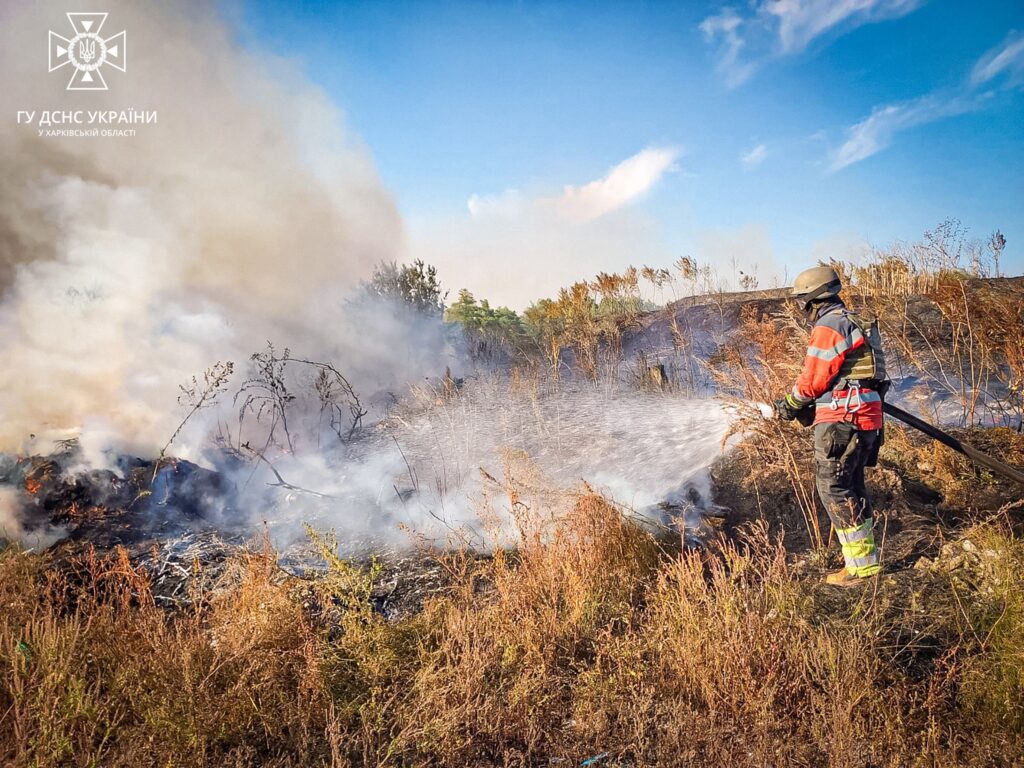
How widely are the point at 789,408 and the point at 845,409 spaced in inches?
17.0

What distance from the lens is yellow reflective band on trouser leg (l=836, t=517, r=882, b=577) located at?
12.8ft

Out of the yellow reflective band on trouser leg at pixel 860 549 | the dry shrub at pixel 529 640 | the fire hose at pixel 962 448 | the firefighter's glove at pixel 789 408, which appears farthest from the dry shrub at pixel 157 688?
the fire hose at pixel 962 448

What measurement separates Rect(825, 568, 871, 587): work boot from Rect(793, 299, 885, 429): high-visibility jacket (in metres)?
1.23

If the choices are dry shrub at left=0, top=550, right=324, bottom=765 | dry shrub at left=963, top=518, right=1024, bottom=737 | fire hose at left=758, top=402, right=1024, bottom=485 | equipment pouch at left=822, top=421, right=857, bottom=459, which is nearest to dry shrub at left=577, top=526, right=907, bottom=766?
dry shrub at left=963, top=518, right=1024, bottom=737

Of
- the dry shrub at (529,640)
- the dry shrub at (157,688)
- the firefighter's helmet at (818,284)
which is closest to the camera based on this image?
the dry shrub at (157,688)

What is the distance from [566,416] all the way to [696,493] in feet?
14.1

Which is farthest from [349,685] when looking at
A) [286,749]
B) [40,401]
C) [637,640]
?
[40,401]

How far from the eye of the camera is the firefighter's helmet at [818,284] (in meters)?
4.26

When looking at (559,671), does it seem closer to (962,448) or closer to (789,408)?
(789,408)

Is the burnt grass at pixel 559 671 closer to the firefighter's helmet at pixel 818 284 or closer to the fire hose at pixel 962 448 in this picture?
the fire hose at pixel 962 448

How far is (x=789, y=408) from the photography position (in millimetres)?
4398

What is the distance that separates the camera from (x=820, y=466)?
14.0 feet

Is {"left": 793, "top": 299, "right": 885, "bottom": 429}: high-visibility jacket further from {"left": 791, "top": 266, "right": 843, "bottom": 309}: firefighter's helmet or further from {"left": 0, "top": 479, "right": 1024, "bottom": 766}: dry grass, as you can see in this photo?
{"left": 0, "top": 479, "right": 1024, "bottom": 766}: dry grass

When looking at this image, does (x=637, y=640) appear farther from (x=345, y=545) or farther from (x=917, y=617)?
(x=345, y=545)
